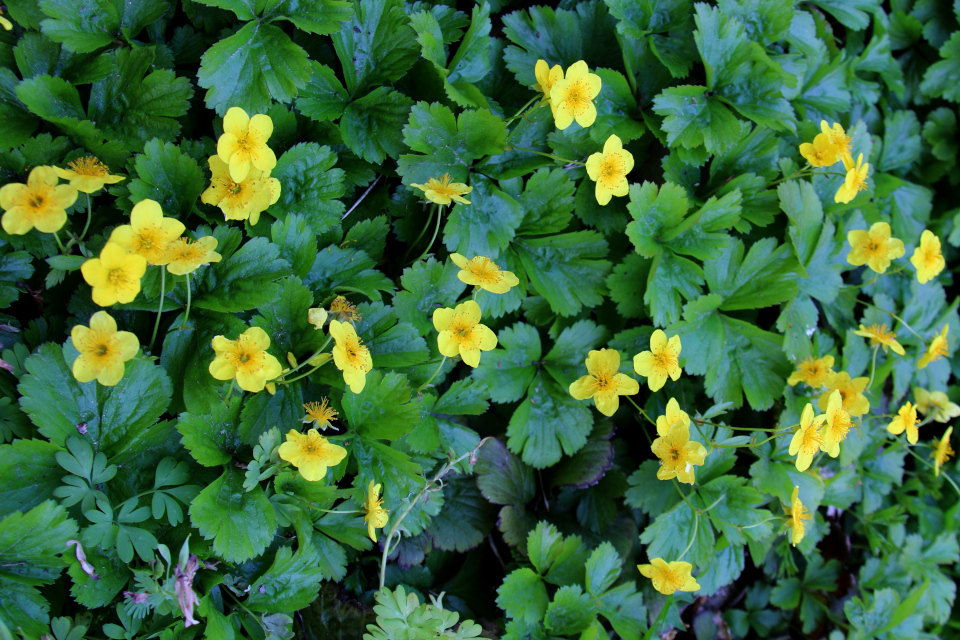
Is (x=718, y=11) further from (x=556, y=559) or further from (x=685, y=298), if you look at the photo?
(x=556, y=559)

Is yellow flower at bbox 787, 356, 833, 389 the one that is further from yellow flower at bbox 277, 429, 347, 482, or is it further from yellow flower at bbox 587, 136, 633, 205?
yellow flower at bbox 277, 429, 347, 482

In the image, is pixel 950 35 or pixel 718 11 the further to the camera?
pixel 950 35

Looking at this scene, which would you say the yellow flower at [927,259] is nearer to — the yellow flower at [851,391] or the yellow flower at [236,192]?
the yellow flower at [851,391]

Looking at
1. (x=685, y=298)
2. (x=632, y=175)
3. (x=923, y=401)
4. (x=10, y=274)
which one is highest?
(x=10, y=274)

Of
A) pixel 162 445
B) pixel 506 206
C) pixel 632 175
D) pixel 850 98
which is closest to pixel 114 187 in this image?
pixel 162 445

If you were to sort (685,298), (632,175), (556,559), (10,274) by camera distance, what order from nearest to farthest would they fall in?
(10,274) < (556,559) < (685,298) < (632,175)

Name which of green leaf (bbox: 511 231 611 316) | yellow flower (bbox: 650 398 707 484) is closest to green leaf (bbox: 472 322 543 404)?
green leaf (bbox: 511 231 611 316)

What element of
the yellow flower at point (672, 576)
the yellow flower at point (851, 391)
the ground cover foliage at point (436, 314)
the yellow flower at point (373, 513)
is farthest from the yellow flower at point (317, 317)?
the yellow flower at point (851, 391)
